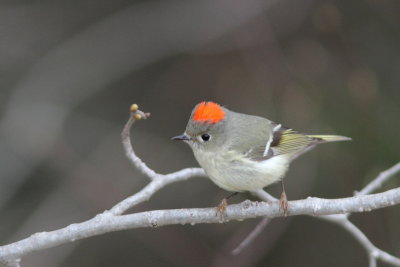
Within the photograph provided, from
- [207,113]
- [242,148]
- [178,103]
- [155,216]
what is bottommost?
[155,216]

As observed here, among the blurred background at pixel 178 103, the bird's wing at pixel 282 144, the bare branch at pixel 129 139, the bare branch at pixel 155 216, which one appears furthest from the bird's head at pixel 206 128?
the blurred background at pixel 178 103

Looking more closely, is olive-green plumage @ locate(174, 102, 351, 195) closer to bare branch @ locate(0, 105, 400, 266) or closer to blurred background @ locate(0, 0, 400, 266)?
bare branch @ locate(0, 105, 400, 266)

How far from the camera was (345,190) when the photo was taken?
15.3 feet

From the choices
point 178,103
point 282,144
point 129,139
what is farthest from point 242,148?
point 178,103

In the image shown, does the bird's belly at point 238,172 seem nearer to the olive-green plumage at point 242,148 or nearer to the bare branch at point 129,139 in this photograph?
the olive-green plumage at point 242,148

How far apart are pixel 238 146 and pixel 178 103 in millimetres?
2603

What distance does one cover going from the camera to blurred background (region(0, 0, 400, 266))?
4.75 metres

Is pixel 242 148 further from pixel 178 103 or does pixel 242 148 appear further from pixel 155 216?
pixel 178 103

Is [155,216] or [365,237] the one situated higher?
[155,216]

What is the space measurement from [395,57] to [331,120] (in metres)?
0.95

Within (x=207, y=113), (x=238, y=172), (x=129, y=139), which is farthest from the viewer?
(x=207, y=113)

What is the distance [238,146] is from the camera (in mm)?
3254

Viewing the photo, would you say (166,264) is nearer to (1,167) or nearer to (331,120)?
(1,167)

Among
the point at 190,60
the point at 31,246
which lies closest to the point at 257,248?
the point at 190,60
